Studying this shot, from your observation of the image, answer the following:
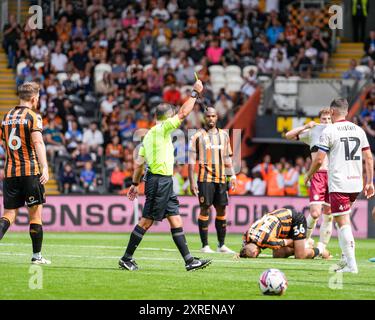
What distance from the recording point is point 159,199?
45.6 feet

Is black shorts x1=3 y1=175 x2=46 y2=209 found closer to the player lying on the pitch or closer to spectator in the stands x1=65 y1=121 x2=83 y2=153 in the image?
the player lying on the pitch

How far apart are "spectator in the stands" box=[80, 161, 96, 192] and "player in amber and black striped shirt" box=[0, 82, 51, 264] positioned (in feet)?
46.9

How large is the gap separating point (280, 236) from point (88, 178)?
13.0m

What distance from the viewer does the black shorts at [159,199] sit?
13898 mm

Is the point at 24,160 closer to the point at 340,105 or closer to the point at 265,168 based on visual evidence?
the point at 340,105

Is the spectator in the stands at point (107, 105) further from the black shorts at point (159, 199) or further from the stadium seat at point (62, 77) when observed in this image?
the black shorts at point (159, 199)

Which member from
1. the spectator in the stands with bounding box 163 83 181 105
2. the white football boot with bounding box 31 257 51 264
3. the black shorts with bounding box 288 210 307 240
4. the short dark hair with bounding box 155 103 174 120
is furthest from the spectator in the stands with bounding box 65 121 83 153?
the short dark hair with bounding box 155 103 174 120

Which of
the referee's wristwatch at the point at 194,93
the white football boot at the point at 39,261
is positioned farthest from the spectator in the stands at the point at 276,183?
the referee's wristwatch at the point at 194,93

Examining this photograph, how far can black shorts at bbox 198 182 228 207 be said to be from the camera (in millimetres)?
18922

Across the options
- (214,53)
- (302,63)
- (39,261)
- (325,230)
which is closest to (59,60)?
(214,53)

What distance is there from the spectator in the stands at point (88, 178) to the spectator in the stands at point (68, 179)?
238mm

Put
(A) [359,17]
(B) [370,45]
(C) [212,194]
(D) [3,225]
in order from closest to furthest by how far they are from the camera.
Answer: (D) [3,225] → (C) [212,194] → (B) [370,45] → (A) [359,17]
